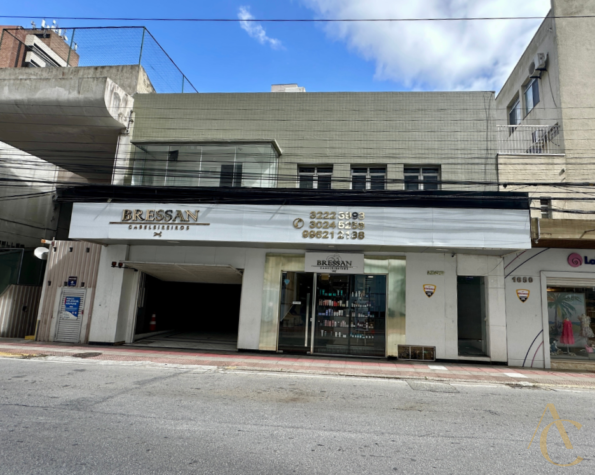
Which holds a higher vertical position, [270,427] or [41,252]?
[41,252]

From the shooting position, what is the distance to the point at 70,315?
14211mm

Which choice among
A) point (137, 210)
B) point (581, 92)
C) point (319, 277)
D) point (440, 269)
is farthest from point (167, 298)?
point (581, 92)

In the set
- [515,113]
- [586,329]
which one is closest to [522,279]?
[586,329]

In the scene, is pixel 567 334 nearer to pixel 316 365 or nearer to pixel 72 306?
pixel 316 365

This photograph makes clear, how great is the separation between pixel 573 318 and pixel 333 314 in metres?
7.84

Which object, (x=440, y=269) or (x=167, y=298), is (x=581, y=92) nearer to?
(x=440, y=269)

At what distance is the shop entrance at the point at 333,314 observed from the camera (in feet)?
43.1

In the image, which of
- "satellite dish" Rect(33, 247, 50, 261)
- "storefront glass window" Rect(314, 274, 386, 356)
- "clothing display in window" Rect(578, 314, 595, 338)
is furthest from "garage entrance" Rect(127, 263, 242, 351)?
"clothing display in window" Rect(578, 314, 595, 338)

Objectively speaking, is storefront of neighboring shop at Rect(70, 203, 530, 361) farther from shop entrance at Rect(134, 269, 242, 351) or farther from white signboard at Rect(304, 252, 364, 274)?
shop entrance at Rect(134, 269, 242, 351)

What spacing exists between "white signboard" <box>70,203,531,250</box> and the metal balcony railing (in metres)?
5.35

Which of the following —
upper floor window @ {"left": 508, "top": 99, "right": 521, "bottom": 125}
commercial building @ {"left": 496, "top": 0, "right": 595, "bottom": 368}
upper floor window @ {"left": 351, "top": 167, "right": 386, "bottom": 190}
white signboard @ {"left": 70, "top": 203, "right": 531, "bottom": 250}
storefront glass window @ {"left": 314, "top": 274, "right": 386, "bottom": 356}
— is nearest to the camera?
white signboard @ {"left": 70, "top": 203, "right": 531, "bottom": 250}

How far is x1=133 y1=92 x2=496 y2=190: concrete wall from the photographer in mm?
13539

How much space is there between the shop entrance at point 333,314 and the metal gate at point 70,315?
24.0ft

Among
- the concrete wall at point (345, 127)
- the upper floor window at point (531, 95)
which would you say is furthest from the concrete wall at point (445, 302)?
the upper floor window at point (531, 95)
